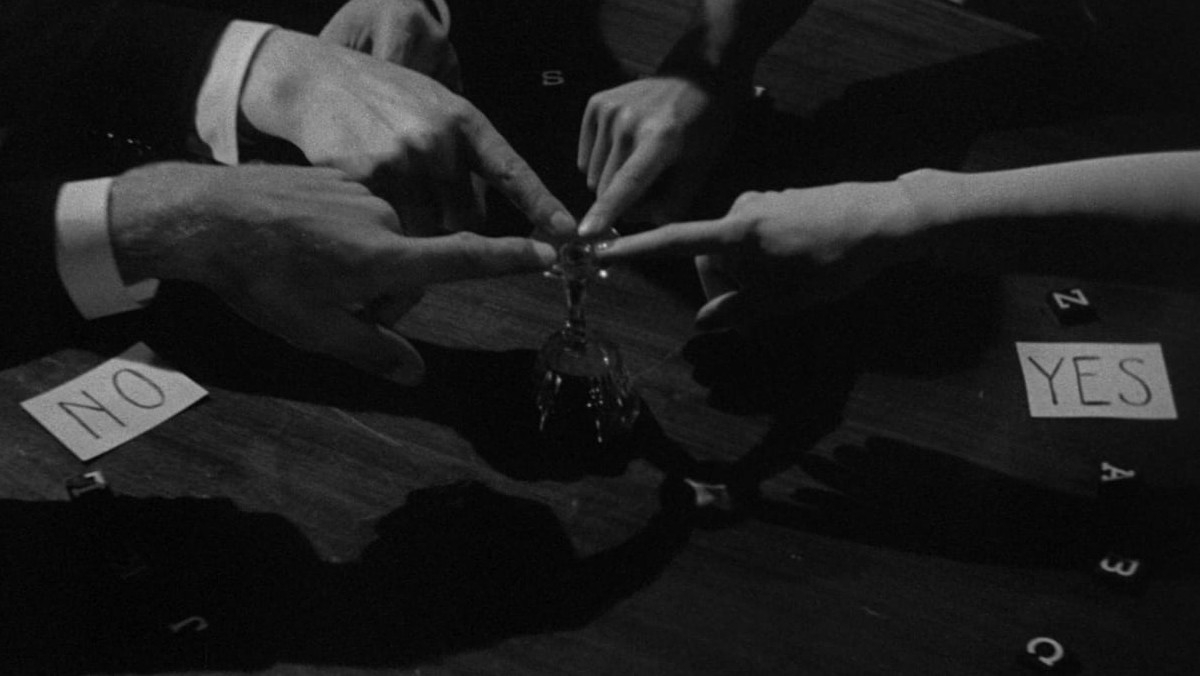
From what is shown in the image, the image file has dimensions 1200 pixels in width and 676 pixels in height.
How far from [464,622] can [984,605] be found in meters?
0.37

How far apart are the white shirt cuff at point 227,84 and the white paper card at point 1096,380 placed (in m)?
0.74

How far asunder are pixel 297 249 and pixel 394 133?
152mm

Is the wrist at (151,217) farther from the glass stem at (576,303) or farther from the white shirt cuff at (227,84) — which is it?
the glass stem at (576,303)

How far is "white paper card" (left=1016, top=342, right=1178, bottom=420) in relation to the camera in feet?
3.02

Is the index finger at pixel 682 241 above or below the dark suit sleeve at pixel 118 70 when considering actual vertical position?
below

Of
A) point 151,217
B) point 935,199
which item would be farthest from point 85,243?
point 935,199

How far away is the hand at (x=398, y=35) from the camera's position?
3.53 ft

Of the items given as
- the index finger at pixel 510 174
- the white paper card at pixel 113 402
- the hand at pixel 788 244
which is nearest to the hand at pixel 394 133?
the index finger at pixel 510 174

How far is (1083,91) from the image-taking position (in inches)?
48.3

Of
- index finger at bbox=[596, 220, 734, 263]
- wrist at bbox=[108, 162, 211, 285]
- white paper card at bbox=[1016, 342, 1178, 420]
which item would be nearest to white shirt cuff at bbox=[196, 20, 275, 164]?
wrist at bbox=[108, 162, 211, 285]

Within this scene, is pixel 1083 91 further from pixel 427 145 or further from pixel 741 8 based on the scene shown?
pixel 427 145

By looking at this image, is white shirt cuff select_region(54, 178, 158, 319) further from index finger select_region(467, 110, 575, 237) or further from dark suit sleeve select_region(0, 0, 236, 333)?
index finger select_region(467, 110, 575, 237)

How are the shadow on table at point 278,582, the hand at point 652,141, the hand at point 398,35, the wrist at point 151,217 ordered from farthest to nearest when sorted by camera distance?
the hand at point 398,35 < the hand at point 652,141 < the wrist at point 151,217 < the shadow on table at point 278,582

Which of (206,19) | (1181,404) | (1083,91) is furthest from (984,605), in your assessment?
(206,19)
